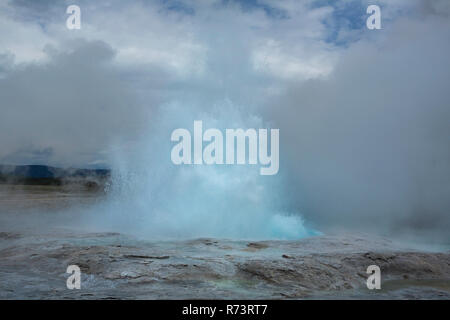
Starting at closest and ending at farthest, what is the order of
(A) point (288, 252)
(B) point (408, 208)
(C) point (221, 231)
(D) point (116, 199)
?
(A) point (288, 252), (C) point (221, 231), (D) point (116, 199), (B) point (408, 208)

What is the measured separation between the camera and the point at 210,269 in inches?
282

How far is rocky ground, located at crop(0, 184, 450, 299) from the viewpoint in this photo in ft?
20.2

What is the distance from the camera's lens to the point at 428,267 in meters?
8.01

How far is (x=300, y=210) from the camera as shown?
1838 centimetres

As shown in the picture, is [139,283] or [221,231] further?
[221,231]

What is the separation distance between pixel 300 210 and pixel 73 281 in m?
13.1

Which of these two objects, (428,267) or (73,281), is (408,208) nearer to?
(428,267)

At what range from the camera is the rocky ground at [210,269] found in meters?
6.14

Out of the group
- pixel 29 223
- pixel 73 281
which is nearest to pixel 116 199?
pixel 29 223

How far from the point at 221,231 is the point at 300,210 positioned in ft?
22.2

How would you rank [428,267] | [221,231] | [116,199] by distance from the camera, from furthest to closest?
[116,199] → [221,231] → [428,267]

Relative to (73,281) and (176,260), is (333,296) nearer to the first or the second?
(176,260)

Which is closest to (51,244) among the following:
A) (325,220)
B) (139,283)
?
(139,283)

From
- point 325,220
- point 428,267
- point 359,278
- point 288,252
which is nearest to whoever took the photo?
point 359,278
